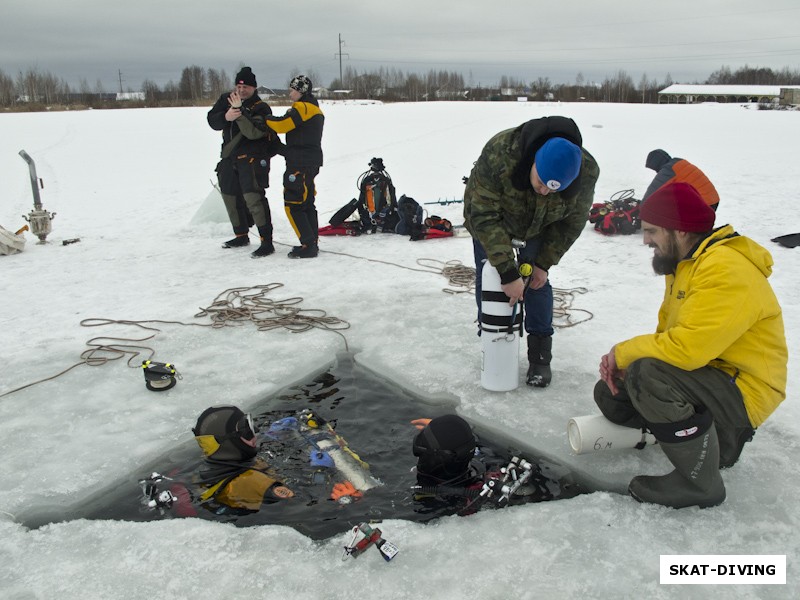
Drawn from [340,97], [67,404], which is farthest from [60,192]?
[340,97]

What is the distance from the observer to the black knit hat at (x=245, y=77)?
232 inches

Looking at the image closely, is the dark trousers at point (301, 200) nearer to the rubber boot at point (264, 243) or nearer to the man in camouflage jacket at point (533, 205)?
the rubber boot at point (264, 243)

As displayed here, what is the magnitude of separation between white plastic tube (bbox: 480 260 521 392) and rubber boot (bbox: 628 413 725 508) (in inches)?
42.7

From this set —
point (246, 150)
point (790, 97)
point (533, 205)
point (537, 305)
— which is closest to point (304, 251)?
point (246, 150)

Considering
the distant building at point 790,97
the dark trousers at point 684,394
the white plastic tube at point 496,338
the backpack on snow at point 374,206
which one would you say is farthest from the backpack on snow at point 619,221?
the distant building at point 790,97

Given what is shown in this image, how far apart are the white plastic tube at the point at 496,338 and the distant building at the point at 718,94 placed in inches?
2138

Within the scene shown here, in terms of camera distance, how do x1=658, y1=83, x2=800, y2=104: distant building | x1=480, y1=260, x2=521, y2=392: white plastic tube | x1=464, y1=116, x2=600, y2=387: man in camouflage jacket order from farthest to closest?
x1=658, y1=83, x2=800, y2=104: distant building, x1=480, y1=260, x2=521, y2=392: white plastic tube, x1=464, y1=116, x2=600, y2=387: man in camouflage jacket

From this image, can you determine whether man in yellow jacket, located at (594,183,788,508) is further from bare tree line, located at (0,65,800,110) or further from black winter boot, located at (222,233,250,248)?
bare tree line, located at (0,65,800,110)

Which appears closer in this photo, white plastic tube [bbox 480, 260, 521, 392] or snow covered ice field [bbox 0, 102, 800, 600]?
snow covered ice field [bbox 0, 102, 800, 600]

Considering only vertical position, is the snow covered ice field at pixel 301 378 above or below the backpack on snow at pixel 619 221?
below

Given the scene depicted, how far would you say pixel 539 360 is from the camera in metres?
3.61

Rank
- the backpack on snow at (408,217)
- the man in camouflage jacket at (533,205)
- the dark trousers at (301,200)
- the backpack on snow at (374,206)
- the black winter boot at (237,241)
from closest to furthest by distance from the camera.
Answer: the man in camouflage jacket at (533,205), the dark trousers at (301,200), the black winter boot at (237,241), the backpack on snow at (408,217), the backpack on snow at (374,206)

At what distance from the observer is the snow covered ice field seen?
2.21 metres

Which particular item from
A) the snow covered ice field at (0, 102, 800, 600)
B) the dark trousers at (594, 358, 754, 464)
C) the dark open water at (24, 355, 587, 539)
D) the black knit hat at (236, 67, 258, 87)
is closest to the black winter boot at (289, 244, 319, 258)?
the snow covered ice field at (0, 102, 800, 600)
